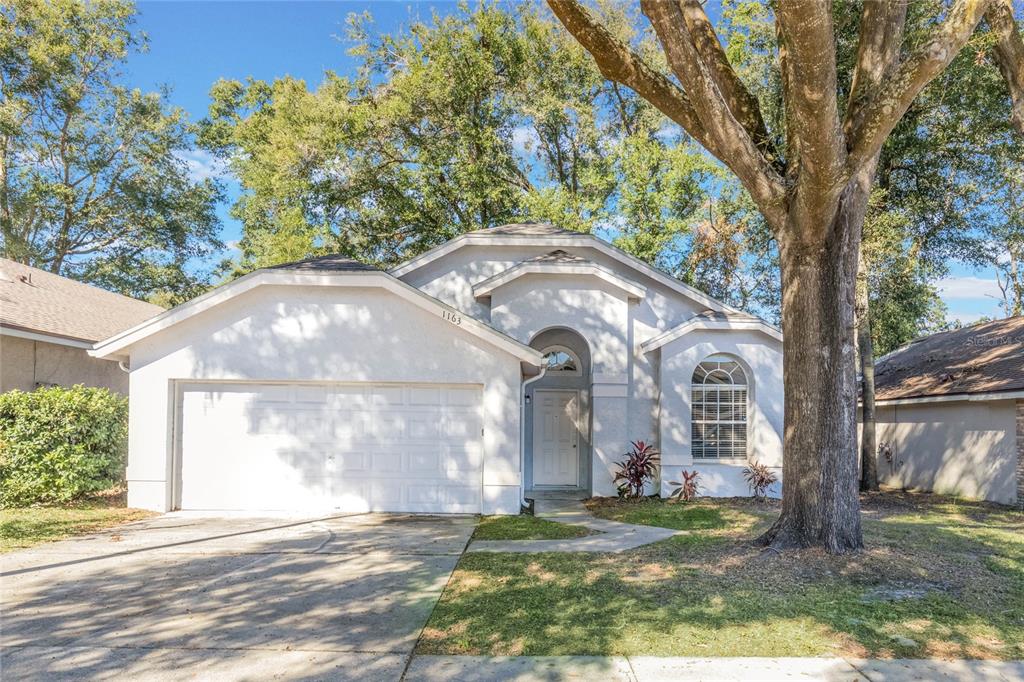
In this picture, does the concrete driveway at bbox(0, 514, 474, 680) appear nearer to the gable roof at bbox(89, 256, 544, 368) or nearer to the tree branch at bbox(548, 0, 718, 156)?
the gable roof at bbox(89, 256, 544, 368)

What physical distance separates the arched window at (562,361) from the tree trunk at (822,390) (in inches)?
306

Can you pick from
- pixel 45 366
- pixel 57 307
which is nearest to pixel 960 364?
pixel 45 366

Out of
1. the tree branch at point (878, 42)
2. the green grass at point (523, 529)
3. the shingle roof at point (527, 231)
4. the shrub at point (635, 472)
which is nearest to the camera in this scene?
the tree branch at point (878, 42)

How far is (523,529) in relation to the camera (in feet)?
31.3

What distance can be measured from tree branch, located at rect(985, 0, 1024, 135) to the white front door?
10.4 metres

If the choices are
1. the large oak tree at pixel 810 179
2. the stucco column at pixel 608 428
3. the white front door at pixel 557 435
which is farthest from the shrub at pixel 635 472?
the large oak tree at pixel 810 179

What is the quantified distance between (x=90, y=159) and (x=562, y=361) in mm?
22245

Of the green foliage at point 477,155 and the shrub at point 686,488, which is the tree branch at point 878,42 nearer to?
the shrub at point 686,488

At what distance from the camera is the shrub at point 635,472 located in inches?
516

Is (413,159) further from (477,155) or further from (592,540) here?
(592,540)

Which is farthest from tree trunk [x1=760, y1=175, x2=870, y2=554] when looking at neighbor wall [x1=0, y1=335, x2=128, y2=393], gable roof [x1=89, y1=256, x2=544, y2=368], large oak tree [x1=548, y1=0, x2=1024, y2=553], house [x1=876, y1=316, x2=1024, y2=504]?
neighbor wall [x1=0, y1=335, x2=128, y2=393]

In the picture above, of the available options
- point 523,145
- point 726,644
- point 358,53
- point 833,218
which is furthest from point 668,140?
Answer: point 726,644

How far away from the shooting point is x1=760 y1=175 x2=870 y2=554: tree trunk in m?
7.18

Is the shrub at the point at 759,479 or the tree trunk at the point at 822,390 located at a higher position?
the tree trunk at the point at 822,390
